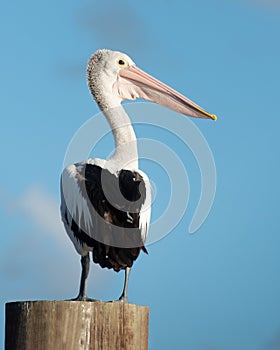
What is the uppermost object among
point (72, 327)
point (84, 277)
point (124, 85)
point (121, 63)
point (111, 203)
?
point (121, 63)

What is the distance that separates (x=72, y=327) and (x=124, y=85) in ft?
15.3

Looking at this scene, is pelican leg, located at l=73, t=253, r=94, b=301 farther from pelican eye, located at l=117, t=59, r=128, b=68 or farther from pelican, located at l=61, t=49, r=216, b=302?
pelican eye, located at l=117, t=59, r=128, b=68

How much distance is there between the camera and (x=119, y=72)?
846cm

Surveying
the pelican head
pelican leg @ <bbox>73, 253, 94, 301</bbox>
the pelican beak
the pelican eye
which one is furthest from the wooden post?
the pelican eye

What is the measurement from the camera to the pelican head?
324 inches

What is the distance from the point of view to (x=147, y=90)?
8.60 meters

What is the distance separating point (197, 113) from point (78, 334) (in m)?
4.35

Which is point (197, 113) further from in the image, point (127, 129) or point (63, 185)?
point (63, 185)

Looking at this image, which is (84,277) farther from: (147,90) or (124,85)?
(147,90)

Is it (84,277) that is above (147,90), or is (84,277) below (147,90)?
below

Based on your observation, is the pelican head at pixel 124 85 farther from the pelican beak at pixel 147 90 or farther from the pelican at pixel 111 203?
the pelican at pixel 111 203

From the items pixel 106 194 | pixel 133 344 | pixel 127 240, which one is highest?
pixel 106 194

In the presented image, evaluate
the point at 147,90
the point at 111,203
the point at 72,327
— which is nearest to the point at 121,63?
the point at 147,90

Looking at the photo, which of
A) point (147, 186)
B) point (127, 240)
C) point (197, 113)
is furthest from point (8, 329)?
point (197, 113)
